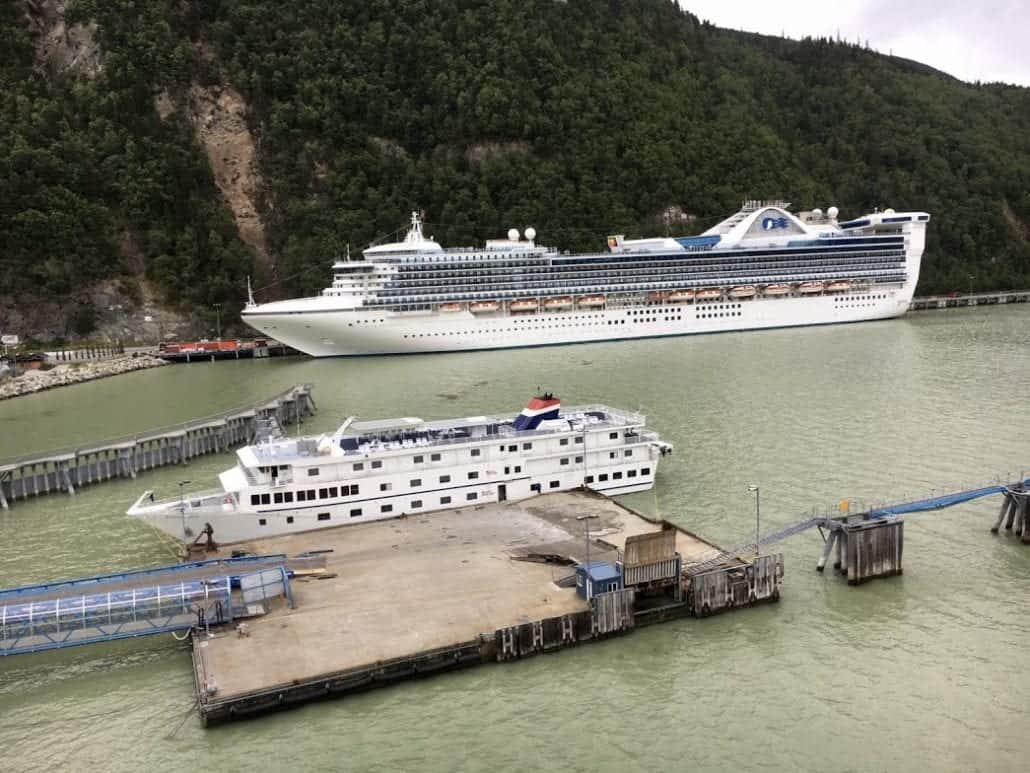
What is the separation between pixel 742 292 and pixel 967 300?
45913 millimetres

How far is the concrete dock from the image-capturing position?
49.7 feet

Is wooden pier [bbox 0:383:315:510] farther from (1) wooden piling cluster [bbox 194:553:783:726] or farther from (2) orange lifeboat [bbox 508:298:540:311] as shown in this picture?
(2) orange lifeboat [bbox 508:298:540:311]

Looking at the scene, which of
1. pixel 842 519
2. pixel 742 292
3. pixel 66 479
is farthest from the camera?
pixel 742 292

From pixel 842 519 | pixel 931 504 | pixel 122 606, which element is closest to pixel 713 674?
pixel 842 519

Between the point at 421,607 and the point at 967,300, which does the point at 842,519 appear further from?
the point at 967,300

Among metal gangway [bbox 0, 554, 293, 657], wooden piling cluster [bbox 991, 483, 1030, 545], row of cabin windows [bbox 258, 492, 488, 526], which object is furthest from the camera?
row of cabin windows [bbox 258, 492, 488, 526]

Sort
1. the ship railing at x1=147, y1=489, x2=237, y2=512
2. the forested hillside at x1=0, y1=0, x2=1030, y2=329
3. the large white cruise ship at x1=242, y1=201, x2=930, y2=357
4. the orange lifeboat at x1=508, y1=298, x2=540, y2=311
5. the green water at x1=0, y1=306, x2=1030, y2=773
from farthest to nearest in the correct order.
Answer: the forested hillside at x1=0, y1=0, x2=1030, y2=329
the orange lifeboat at x1=508, y1=298, x2=540, y2=311
the large white cruise ship at x1=242, y1=201, x2=930, y2=357
the ship railing at x1=147, y1=489, x2=237, y2=512
the green water at x1=0, y1=306, x2=1030, y2=773

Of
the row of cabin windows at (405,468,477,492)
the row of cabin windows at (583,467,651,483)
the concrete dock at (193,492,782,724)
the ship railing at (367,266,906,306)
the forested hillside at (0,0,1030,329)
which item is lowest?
the concrete dock at (193,492,782,724)

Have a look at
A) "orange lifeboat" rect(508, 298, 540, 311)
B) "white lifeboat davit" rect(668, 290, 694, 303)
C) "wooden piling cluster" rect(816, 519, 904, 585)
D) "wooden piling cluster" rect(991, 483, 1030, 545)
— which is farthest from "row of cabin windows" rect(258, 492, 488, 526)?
"white lifeboat davit" rect(668, 290, 694, 303)

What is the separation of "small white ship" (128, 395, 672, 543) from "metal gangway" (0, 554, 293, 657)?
394 cm

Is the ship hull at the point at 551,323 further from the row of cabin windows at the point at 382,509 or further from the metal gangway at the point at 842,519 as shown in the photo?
the metal gangway at the point at 842,519

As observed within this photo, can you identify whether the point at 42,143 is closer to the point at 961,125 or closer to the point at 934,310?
the point at 934,310

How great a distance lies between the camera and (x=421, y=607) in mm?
17609

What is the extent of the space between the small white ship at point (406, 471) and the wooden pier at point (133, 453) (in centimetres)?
1021
